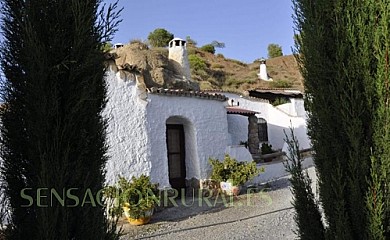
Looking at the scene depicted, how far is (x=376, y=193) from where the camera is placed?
3043mm

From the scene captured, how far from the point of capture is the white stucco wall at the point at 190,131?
10492mm

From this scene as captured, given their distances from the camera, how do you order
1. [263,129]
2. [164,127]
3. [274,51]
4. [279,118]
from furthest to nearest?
[274,51] → [279,118] → [263,129] → [164,127]

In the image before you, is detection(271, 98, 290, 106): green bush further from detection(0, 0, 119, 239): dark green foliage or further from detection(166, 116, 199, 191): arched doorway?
detection(0, 0, 119, 239): dark green foliage

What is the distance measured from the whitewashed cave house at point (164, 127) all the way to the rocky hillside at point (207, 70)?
111 mm

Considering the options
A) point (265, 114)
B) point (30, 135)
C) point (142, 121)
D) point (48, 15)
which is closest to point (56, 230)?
point (30, 135)

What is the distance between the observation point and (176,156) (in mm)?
12016

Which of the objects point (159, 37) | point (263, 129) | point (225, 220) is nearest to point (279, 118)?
point (263, 129)

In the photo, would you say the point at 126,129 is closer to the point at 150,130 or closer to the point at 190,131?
the point at 150,130

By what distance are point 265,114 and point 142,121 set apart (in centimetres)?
1297

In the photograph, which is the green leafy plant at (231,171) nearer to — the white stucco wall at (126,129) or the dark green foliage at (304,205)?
the white stucco wall at (126,129)

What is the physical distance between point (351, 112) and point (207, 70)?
121 feet

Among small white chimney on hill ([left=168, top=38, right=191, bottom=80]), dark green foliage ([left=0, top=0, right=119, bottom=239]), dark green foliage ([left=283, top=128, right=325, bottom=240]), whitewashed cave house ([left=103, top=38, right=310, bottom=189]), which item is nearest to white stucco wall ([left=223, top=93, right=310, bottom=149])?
small white chimney on hill ([left=168, top=38, right=191, bottom=80])

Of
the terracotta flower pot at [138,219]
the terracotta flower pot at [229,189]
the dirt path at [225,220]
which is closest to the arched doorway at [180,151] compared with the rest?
Answer: the dirt path at [225,220]

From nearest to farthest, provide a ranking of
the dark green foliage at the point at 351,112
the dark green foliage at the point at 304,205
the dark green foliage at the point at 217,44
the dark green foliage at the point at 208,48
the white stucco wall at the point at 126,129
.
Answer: the dark green foliage at the point at 351,112
the dark green foliage at the point at 304,205
the white stucco wall at the point at 126,129
the dark green foliage at the point at 208,48
the dark green foliage at the point at 217,44
